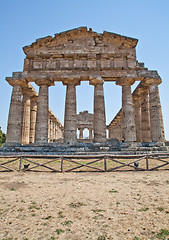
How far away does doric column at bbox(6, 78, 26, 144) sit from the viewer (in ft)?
58.3

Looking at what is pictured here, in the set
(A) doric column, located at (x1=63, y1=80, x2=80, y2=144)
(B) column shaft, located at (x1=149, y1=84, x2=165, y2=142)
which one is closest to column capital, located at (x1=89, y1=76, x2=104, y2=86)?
(A) doric column, located at (x1=63, y1=80, x2=80, y2=144)

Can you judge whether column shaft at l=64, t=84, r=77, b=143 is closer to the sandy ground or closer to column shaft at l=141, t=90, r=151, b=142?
column shaft at l=141, t=90, r=151, b=142

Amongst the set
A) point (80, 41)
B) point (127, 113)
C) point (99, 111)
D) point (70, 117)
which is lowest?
point (70, 117)

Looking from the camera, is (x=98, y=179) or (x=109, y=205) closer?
(x=109, y=205)

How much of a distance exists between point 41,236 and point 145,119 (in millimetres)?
21053

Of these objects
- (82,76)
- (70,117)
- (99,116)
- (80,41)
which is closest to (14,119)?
(70,117)

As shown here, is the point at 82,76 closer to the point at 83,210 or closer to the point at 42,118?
the point at 42,118

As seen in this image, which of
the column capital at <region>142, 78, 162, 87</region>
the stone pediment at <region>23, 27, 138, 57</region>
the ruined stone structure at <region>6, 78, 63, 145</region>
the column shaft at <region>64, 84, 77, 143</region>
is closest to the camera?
the column shaft at <region>64, 84, 77, 143</region>

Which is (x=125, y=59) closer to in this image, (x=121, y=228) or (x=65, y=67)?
(x=65, y=67)

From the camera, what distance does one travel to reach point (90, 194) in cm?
553

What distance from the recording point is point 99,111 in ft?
59.4

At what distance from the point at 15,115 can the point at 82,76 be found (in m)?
9.36

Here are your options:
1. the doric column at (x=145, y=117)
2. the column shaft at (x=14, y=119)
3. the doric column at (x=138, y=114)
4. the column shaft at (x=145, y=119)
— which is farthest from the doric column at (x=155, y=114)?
the column shaft at (x=14, y=119)

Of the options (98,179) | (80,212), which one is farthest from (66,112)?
(80,212)
